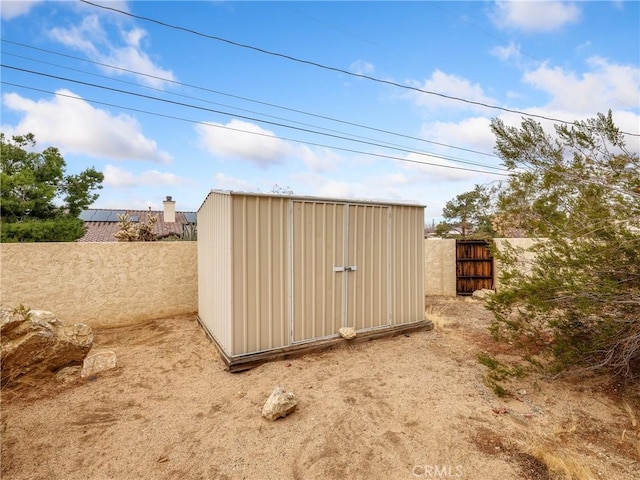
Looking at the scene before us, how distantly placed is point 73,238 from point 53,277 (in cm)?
376

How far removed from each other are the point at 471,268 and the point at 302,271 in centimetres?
607

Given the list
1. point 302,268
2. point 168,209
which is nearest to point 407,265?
point 302,268

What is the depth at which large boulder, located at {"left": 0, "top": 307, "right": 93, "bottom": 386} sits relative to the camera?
3043 mm

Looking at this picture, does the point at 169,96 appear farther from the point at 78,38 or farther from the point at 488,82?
the point at 488,82

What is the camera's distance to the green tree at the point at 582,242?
2.81 meters

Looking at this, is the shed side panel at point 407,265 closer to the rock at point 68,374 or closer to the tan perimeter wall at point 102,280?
the tan perimeter wall at point 102,280

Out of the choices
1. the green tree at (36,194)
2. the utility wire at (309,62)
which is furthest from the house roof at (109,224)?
the utility wire at (309,62)

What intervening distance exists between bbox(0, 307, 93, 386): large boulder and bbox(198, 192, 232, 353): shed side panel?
1.51 m

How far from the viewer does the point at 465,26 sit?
19.9 ft

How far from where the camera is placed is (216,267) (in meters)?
4.16

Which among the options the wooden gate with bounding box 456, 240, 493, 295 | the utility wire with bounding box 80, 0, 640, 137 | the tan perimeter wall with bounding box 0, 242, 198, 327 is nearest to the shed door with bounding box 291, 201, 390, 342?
the utility wire with bounding box 80, 0, 640, 137

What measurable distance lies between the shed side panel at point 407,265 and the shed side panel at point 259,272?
1.88 m

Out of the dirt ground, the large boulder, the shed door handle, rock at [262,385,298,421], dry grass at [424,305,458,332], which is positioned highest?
the shed door handle

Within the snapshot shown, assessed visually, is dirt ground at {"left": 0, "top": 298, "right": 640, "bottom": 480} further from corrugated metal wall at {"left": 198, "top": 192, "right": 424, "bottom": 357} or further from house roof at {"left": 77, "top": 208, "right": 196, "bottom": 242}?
house roof at {"left": 77, "top": 208, "right": 196, "bottom": 242}
